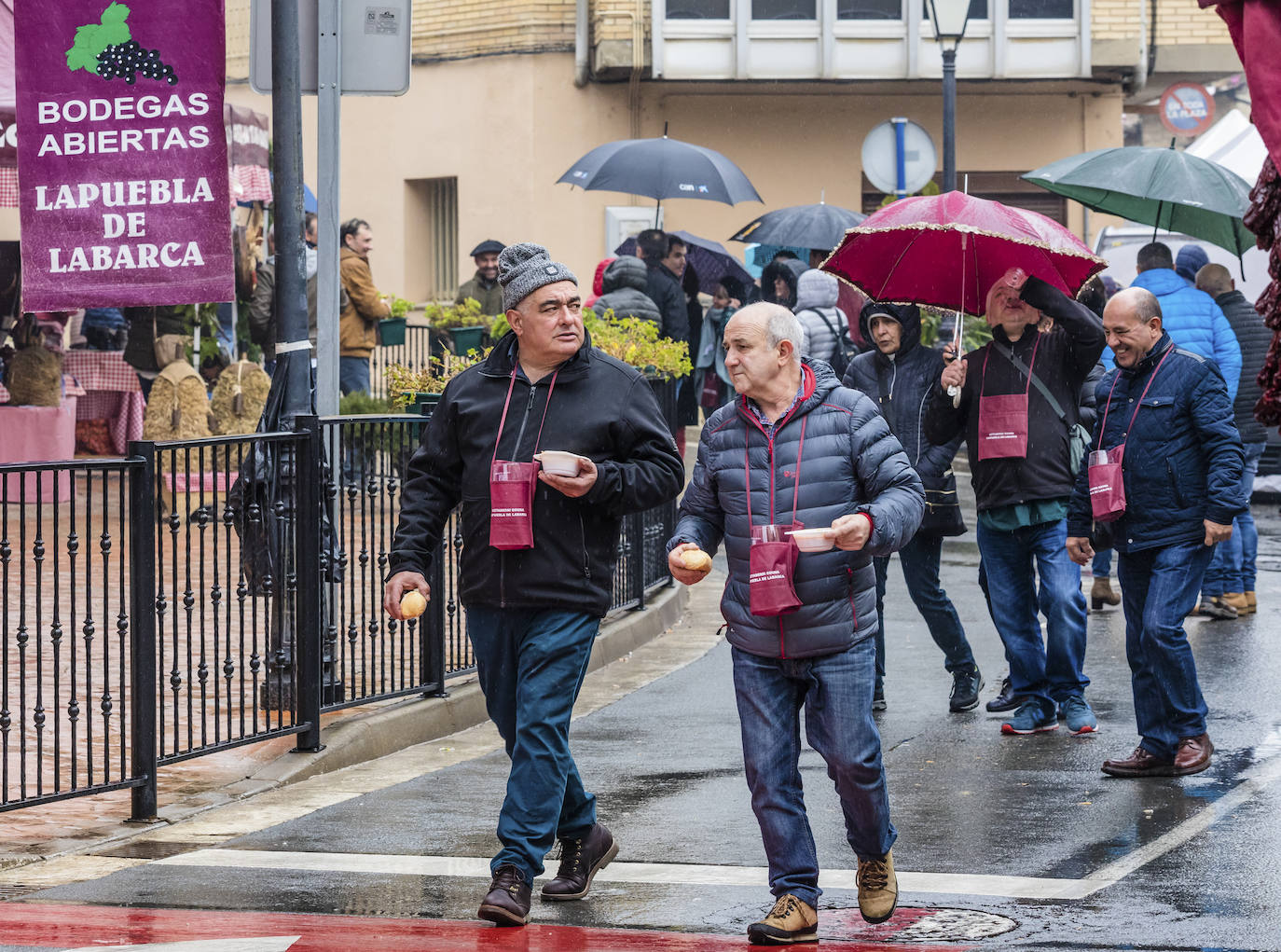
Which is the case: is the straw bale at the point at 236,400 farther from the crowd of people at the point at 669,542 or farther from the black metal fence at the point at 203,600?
the crowd of people at the point at 669,542

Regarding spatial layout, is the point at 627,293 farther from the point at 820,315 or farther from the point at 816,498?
the point at 816,498

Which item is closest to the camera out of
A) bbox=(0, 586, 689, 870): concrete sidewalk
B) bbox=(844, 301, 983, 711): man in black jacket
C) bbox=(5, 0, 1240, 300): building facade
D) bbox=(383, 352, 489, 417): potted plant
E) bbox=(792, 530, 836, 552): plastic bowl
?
bbox=(792, 530, 836, 552): plastic bowl

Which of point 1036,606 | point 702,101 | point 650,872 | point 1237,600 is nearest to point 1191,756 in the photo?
point 1036,606

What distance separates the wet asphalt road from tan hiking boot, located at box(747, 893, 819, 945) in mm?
142

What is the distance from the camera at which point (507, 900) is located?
5.41m

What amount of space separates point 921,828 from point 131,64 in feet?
15.0

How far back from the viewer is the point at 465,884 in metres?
5.95

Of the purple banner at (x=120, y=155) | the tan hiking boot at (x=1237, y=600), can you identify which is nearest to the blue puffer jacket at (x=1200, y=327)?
the tan hiking boot at (x=1237, y=600)

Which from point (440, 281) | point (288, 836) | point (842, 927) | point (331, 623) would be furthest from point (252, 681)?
point (440, 281)

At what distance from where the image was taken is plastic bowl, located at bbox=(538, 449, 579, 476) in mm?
5457

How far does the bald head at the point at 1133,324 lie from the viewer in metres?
7.55

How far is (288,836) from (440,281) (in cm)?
2216

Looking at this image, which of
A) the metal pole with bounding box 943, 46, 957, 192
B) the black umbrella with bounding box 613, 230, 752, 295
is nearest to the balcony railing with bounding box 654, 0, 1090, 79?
the black umbrella with bounding box 613, 230, 752, 295

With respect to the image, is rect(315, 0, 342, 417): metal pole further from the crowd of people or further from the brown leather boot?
the brown leather boot
